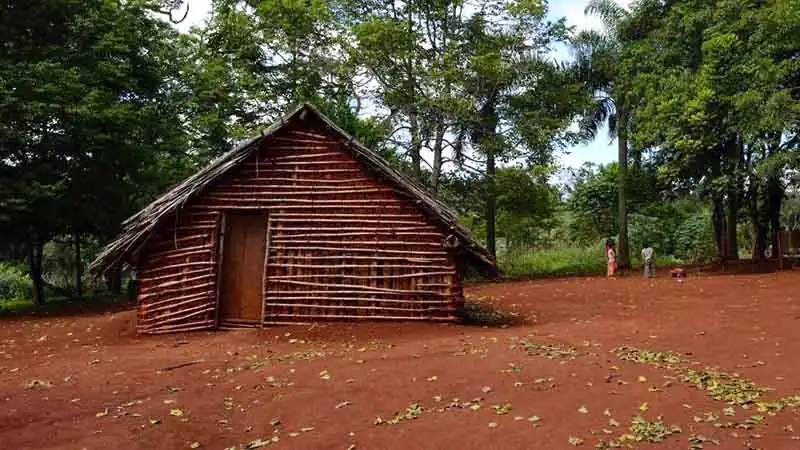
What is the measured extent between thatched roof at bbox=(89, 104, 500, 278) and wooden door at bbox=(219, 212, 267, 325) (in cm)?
95

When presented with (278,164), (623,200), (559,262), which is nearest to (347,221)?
(278,164)

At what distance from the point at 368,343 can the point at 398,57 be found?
565 inches

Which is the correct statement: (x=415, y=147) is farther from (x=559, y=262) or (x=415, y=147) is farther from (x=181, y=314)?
(x=181, y=314)

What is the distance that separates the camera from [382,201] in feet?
41.4

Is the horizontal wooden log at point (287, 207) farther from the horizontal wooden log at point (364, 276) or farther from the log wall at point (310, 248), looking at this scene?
the horizontal wooden log at point (364, 276)

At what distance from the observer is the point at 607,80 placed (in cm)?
2853

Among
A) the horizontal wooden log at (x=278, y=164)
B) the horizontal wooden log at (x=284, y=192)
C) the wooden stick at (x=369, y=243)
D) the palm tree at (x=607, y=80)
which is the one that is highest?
the palm tree at (x=607, y=80)

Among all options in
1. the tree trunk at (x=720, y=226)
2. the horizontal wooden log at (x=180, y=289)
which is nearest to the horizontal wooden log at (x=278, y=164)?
the horizontal wooden log at (x=180, y=289)

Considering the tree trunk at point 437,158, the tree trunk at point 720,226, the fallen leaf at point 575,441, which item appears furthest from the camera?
the tree trunk at point 720,226

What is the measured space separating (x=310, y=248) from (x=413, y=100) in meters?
12.4

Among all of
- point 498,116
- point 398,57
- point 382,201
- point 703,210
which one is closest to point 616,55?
point 498,116

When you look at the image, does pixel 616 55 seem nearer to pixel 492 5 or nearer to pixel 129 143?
pixel 492 5

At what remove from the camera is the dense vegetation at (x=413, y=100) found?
19.0 meters

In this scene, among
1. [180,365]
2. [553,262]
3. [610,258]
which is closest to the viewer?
[180,365]
